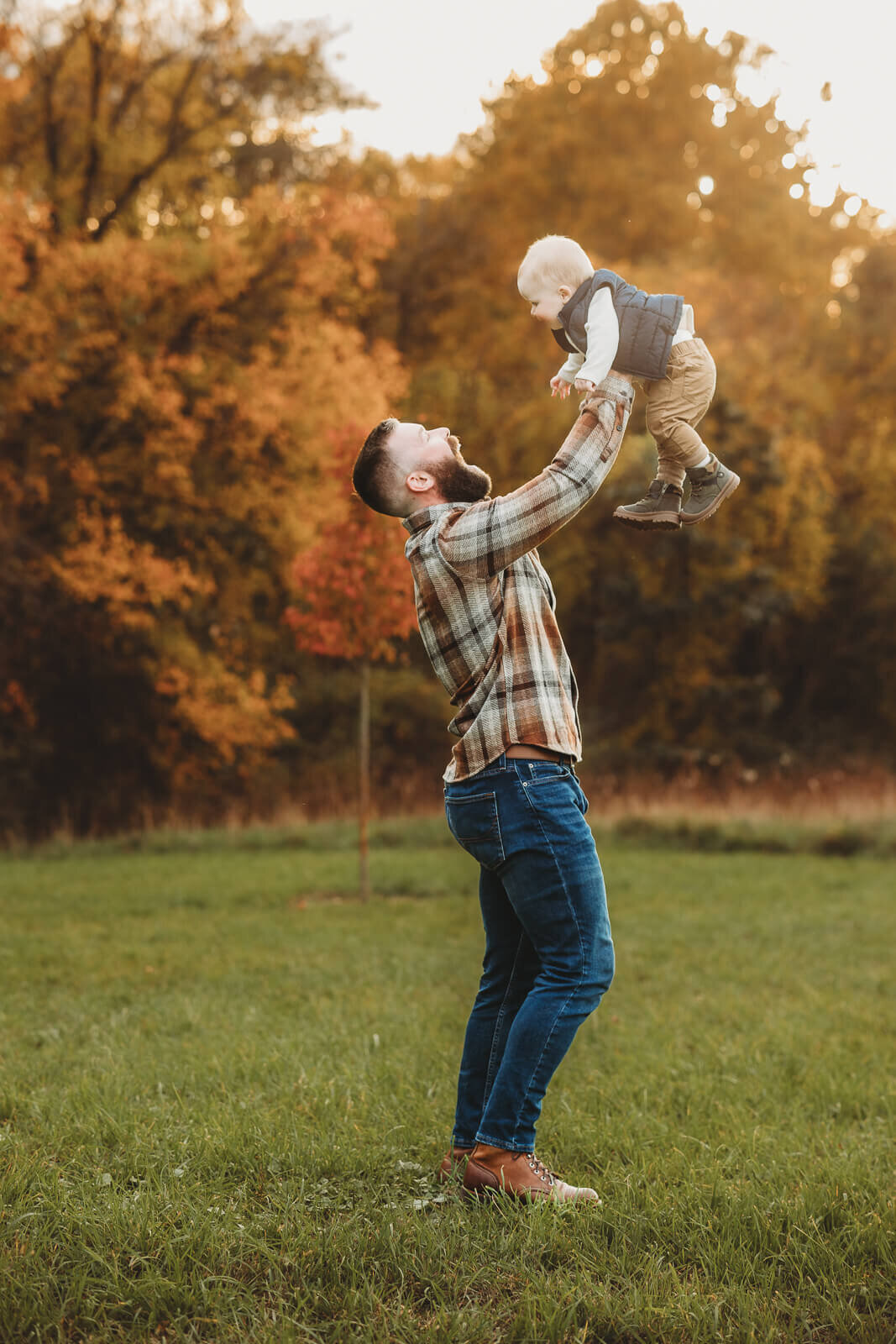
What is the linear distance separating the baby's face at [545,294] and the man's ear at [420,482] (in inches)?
21.1

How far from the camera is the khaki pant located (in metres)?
2.43

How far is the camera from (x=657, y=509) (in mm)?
2490

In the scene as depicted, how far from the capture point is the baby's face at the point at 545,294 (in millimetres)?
2492

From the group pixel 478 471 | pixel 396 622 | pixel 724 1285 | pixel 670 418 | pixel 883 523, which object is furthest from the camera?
pixel 883 523

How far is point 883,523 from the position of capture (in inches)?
973

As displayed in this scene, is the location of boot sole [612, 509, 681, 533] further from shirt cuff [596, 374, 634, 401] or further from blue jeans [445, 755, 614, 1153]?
blue jeans [445, 755, 614, 1153]

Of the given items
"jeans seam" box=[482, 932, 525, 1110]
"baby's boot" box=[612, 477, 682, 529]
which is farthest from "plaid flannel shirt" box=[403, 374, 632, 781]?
"jeans seam" box=[482, 932, 525, 1110]

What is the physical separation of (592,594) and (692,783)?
6400 millimetres

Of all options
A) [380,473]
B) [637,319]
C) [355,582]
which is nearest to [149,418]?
[355,582]

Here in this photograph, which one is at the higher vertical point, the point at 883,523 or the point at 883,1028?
the point at 883,523

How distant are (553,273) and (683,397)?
0.38 meters

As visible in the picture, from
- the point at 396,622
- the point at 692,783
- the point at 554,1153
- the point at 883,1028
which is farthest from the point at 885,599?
the point at 554,1153

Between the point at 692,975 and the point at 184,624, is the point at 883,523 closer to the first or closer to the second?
the point at 184,624

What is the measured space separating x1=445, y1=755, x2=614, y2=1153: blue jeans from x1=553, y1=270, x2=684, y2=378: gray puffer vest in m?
0.95
